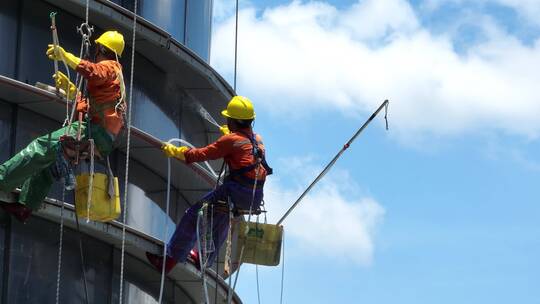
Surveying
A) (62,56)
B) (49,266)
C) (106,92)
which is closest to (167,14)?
(49,266)

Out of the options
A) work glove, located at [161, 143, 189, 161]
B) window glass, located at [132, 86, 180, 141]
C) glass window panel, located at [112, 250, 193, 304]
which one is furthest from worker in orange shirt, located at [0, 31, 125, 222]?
window glass, located at [132, 86, 180, 141]

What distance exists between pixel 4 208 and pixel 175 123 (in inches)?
180

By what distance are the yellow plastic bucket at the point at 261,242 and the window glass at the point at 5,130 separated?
11.5 feet

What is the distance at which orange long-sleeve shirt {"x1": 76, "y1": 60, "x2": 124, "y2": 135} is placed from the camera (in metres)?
20.2

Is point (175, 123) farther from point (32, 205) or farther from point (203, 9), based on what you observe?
point (32, 205)

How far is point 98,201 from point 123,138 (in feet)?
10.7

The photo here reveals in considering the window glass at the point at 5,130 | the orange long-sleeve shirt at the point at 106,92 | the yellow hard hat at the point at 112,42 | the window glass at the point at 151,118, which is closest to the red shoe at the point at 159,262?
the window glass at the point at 151,118

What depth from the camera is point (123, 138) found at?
2362 centimetres

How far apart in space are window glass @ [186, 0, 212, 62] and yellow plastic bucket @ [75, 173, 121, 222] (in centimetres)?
629

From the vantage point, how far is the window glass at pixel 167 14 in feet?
83.0

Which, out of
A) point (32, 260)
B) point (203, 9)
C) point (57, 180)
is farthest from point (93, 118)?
point (203, 9)

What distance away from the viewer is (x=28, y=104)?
73.8 feet

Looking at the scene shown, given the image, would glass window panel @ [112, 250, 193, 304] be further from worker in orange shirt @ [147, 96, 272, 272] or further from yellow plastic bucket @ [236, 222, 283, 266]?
worker in orange shirt @ [147, 96, 272, 272]

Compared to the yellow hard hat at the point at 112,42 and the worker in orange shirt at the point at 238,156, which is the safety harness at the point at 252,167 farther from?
the yellow hard hat at the point at 112,42
